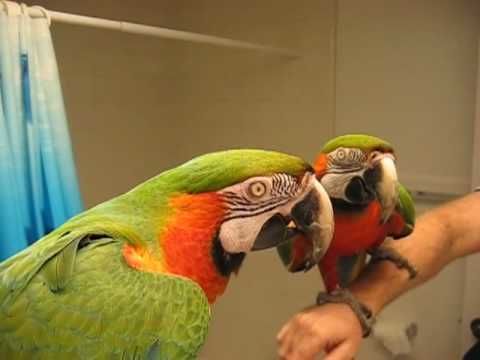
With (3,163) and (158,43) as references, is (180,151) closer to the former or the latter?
(158,43)

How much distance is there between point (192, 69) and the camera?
1726 mm

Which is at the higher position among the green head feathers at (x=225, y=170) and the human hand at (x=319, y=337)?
the green head feathers at (x=225, y=170)

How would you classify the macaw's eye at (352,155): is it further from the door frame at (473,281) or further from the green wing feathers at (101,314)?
the door frame at (473,281)

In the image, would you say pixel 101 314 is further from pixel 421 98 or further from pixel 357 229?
pixel 421 98

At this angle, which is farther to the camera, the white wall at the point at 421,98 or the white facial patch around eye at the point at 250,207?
the white wall at the point at 421,98

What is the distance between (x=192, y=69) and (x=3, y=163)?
101 centimetres

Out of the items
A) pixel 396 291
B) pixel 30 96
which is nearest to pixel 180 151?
pixel 30 96

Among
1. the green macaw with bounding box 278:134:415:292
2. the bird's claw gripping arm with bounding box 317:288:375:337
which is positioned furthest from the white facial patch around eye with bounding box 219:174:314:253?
Result: the bird's claw gripping arm with bounding box 317:288:375:337

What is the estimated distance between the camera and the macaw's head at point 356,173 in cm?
63

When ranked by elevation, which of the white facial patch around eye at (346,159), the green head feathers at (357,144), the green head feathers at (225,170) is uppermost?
the green head feathers at (225,170)

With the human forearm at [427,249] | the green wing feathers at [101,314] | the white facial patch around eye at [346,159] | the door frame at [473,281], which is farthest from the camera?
the door frame at [473,281]

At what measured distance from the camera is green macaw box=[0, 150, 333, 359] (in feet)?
1.40

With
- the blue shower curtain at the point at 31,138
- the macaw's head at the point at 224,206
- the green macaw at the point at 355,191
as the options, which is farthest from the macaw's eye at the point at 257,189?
the blue shower curtain at the point at 31,138

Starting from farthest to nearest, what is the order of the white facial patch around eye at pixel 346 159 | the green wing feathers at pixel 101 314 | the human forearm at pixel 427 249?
the human forearm at pixel 427 249
the white facial patch around eye at pixel 346 159
the green wing feathers at pixel 101 314
